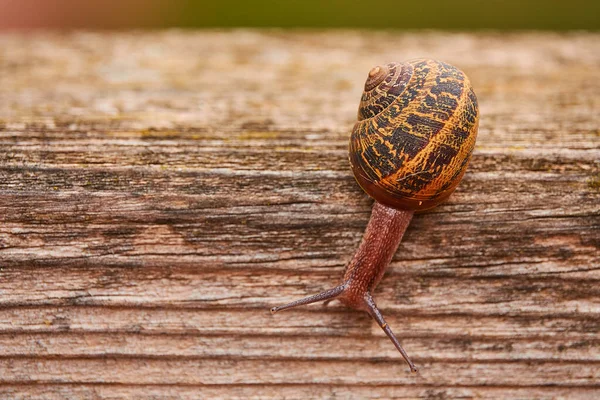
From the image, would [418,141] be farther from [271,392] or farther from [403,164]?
[271,392]

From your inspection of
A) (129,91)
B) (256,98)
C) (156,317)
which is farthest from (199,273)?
(129,91)

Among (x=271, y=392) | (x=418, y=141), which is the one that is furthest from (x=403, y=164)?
(x=271, y=392)

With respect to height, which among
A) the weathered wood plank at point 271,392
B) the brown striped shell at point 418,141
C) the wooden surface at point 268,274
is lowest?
the weathered wood plank at point 271,392

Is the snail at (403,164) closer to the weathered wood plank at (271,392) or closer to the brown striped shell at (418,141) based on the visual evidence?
the brown striped shell at (418,141)

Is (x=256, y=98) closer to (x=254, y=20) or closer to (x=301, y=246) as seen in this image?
(x=301, y=246)

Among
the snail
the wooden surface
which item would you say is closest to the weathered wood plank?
the wooden surface

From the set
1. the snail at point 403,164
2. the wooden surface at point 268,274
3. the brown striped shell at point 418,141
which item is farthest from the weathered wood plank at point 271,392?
the brown striped shell at point 418,141

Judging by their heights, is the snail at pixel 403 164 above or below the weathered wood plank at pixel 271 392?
above
